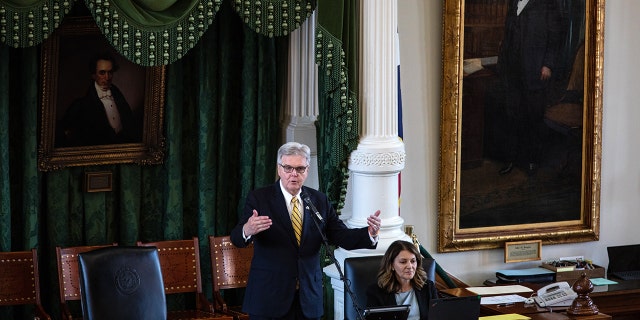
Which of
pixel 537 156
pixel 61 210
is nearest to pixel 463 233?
pixel 537 156

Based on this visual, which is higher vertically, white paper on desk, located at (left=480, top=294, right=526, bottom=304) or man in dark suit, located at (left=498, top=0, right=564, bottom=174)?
man in dark suit, located at (left=498, top=0, right=564, bottom=174)

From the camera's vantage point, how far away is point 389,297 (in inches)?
252

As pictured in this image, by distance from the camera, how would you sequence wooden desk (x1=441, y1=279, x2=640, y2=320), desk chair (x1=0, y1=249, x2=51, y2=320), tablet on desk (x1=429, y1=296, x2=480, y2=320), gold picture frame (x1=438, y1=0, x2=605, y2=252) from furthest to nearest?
gold picture frame (x1=438, y1=0, x2=605, y2=252), wooden desk (x1=441, y1=279, x2=640, y2=320), desk chair (x1=0, y1=249, x2=51, y2=320), tablet on desk (x1=429, y1=296, x2=480, y2=320)

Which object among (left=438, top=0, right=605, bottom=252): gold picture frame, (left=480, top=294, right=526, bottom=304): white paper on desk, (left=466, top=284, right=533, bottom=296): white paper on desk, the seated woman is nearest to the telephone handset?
(left=480, top=294, right=526, bottom=304): white paper on desk

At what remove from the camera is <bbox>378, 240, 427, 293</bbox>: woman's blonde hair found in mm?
6402

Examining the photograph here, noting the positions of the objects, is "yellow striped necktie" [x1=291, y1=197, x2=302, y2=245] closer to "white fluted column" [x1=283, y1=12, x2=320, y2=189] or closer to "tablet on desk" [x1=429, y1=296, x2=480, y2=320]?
"tablet on desk" [x1=429, y1=296, x2=480, y2=320]

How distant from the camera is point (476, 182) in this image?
9.13 meters

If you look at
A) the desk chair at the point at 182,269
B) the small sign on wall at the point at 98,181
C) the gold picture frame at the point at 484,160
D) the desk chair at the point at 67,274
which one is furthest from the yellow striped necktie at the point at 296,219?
the gold picture frame at the point at 484,160

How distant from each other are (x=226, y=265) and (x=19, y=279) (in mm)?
1415

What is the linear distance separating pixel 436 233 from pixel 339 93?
1.99m

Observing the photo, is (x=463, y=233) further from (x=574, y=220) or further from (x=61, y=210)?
(x=61, y=210)

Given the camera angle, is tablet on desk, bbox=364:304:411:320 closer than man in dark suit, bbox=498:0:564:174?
Yes

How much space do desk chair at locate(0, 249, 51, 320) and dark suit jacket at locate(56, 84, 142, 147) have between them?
777 mm

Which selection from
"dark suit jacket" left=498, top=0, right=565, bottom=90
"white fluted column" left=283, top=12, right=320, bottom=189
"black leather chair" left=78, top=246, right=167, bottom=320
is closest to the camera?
"black leather chair" left=78, top=246, right=167, bottom=320
